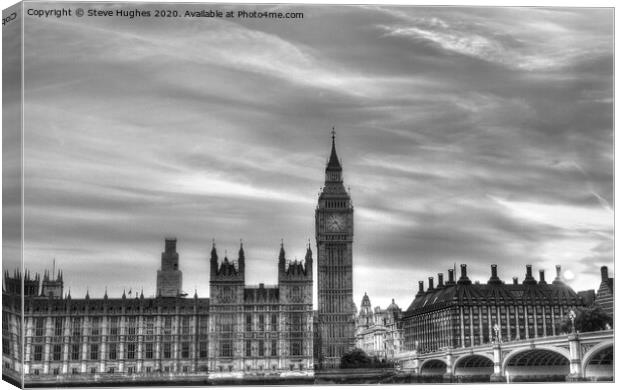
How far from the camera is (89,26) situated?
2583 centimetres

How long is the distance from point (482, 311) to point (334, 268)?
16.5ft

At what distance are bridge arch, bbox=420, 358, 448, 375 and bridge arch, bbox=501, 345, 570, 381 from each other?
2001mm

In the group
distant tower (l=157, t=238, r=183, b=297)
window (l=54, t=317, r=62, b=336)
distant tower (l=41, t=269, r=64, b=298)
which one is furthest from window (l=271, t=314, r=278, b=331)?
distant tower (l=41, t=269, r=64, b=298)

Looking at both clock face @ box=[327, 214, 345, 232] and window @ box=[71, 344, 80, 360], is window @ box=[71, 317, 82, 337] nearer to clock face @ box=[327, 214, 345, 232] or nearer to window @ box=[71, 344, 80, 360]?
window @ box=[71, 344, 80, 360]

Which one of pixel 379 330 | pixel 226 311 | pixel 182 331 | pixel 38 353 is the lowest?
pixel 38 353

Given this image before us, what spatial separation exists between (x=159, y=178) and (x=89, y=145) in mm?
1977

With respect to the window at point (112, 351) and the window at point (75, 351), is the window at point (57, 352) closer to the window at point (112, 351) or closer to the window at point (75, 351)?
the window at point (75, 351)

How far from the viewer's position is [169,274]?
30375 mm

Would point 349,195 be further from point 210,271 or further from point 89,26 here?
point 89,26

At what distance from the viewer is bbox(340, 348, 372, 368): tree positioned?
31.4 metres

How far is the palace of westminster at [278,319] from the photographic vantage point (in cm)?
3000

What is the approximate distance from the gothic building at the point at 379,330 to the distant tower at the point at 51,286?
8822mm

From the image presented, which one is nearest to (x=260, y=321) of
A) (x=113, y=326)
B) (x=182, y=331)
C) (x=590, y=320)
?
(x=182, y=331)

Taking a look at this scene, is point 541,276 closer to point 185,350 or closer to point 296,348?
point 296,348
